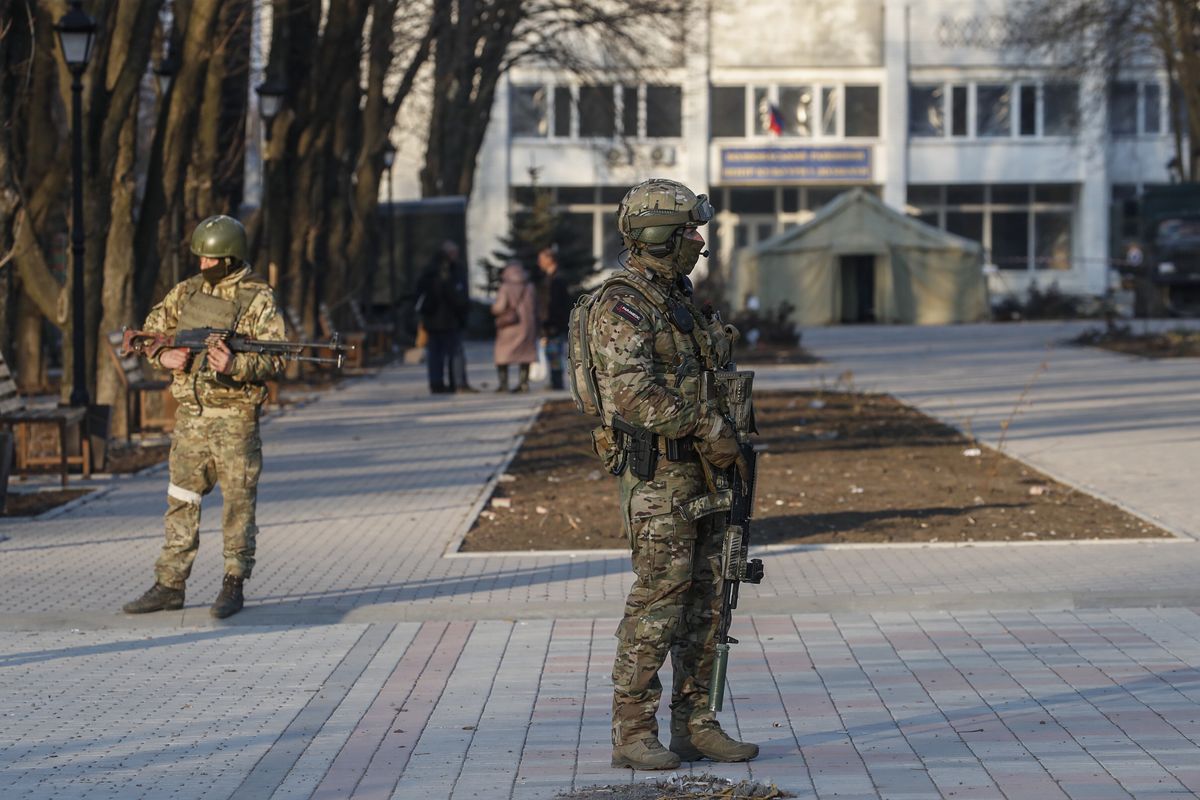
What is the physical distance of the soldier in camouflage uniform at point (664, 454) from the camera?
235 inches

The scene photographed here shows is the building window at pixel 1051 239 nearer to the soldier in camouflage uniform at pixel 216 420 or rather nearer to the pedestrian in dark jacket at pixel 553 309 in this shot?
the pedestrian in dark jacket at pixel 553 309

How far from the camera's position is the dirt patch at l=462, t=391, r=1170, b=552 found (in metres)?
11.8

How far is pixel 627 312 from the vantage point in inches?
234

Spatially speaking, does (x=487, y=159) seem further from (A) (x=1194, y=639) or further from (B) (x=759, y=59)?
(A) (x=1194, y=639)

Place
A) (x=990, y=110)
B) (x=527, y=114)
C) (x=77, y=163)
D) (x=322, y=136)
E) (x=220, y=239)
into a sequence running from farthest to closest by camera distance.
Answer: (x=990, y=110) → (x=527, y=114) → (x=322, y=136) → (x=77, y=163) → (x=220, y=239)

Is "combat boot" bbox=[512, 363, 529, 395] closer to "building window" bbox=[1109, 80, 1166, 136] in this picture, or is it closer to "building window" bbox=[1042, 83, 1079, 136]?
"building window" bbox=[1042, 83, 1079, 136]

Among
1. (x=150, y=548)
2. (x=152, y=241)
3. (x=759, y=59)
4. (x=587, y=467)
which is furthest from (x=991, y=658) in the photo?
(x=759, y=59)

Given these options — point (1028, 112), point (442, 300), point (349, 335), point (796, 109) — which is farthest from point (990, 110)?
point (442, 300)

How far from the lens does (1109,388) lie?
76.1ft

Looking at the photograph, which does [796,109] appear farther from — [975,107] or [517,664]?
[517,664]

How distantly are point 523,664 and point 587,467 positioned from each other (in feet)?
25.4

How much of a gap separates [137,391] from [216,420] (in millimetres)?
9356

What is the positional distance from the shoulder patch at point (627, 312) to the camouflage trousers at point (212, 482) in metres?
3.70

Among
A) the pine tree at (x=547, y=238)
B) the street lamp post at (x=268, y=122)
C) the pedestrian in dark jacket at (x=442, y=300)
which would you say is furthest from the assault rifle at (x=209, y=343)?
the pine tree at (x=547, y=238)
